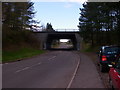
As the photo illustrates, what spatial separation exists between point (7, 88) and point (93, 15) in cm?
4960

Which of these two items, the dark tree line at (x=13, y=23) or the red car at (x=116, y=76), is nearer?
the red car at (x=116, y=76)

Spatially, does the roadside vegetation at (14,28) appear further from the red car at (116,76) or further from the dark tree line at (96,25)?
the red car at (116,76)

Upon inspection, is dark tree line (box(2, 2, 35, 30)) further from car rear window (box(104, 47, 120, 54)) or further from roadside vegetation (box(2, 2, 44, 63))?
car rear window (box(104, 47, 120, 54))

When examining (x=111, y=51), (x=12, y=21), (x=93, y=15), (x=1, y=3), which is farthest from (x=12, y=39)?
(x=111, y=51)

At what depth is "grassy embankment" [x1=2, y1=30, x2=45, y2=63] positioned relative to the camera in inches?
1797

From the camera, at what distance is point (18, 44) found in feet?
193

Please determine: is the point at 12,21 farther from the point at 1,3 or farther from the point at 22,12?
the point at 1,3

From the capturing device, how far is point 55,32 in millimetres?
85812

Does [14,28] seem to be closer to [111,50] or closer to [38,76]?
[111,50]

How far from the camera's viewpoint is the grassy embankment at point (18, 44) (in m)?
45.6

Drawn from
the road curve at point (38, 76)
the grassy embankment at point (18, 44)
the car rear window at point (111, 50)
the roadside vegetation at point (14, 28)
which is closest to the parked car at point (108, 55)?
the car rear window at point (111, 50)

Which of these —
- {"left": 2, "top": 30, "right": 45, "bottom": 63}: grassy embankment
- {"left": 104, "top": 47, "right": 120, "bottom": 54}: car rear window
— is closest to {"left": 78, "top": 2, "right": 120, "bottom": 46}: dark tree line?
{"left": 2, "top": 30, "right": 45, "bottom": 63}: grassy embankment

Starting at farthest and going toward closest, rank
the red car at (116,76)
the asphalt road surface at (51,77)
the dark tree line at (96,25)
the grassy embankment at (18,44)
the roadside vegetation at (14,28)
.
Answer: the dark tree line at (96,25) < the roadside vegetation at (14,28) < the grassy embankment at (18,44) < the asphalt road surface at (51,77) < the red car at (116,76)

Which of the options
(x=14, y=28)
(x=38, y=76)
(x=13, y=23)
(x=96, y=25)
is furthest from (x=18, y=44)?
(x=38, y=76)
